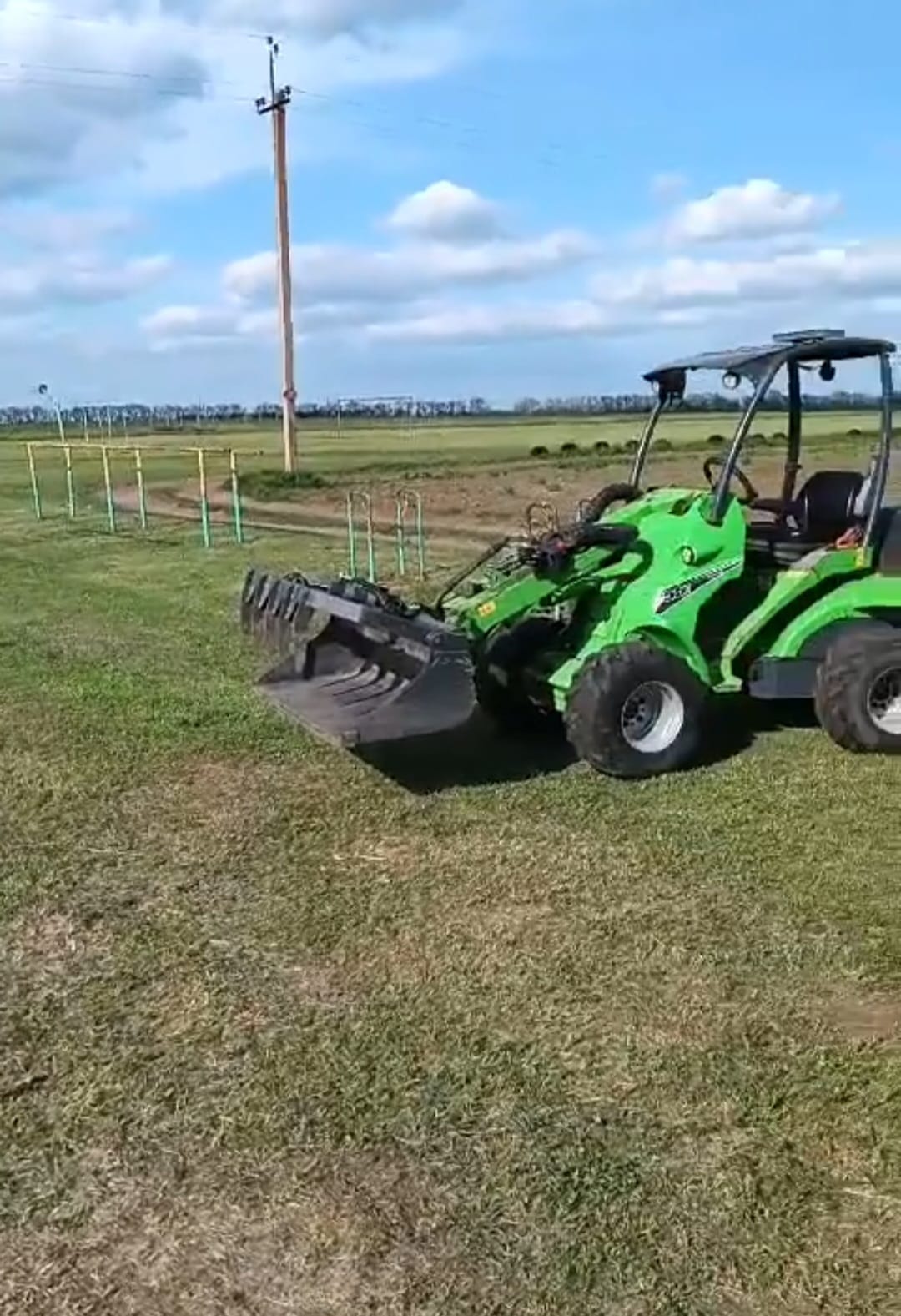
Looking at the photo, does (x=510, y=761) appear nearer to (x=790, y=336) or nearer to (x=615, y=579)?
(x=615, y=579)

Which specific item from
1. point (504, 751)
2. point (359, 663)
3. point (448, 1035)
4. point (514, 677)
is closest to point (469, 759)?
point (504, 751)

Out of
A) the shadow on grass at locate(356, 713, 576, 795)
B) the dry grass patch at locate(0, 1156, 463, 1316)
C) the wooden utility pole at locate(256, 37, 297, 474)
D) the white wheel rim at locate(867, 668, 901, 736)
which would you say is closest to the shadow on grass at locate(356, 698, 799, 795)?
the shadow on grass at locate(356, 713, 576, 795)

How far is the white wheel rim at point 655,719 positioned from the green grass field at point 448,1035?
8.7 inches

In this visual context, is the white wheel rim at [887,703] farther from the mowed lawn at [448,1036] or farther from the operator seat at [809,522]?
the operator seat at [809,522]

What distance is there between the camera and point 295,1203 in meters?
3.31

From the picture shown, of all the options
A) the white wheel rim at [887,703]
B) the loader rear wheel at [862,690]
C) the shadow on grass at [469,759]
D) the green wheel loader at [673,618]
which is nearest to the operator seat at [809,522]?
the green wheel loader at [673,618]

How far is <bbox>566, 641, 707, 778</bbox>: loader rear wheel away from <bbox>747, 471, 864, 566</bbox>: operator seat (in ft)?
Result: 3.10

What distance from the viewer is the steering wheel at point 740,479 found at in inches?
281

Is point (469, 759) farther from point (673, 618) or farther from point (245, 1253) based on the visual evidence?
point (245, 1253)

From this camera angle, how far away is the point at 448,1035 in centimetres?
412

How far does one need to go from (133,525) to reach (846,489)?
56.6 ft

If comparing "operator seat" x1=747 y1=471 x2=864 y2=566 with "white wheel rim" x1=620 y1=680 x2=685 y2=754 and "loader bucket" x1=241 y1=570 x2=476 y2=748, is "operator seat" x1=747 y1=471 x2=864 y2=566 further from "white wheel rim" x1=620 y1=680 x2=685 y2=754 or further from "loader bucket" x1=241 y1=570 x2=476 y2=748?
"loader bucket" x1=241 y1=570 x2=476 y2=748

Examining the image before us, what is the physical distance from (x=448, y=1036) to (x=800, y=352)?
433cm

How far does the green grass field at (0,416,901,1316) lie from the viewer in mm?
3105
